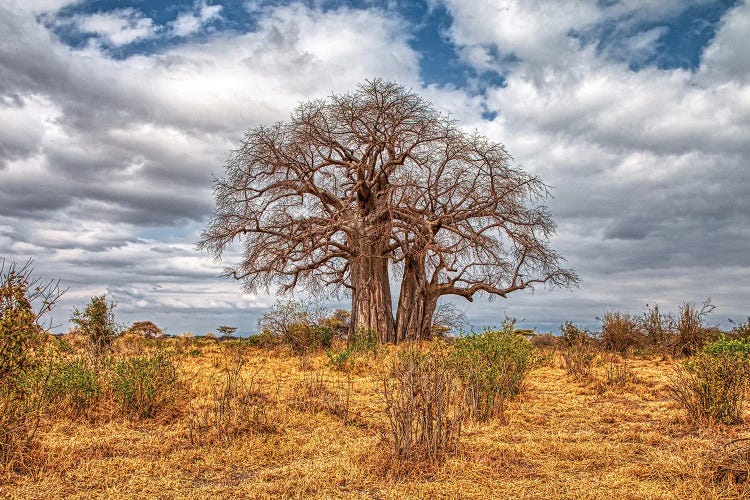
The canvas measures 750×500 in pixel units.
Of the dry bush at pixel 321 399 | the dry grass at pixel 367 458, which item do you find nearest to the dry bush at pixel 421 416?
the dry grass at pixel 367 458

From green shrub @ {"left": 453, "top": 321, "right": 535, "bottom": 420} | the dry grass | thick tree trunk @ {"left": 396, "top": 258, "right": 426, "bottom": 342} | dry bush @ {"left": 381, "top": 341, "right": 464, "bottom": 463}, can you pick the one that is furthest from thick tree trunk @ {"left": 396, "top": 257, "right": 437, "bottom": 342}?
dry bush @ {"left": 381, "top": 341, "right": 464, "bottom": 463}

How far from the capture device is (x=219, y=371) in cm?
1145

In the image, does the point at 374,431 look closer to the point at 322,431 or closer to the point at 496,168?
the point at 322,431

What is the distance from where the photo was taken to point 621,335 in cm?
1580

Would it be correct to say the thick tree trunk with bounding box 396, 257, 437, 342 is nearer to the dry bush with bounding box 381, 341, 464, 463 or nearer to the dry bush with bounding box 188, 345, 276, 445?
the dry bush with bounding box 188, 345, 276, 445

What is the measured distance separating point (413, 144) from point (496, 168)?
8.10ft

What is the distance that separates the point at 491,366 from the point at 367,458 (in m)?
3.08

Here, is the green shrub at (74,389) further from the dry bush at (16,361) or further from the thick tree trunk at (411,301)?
the thick tree trunk at (411,301)

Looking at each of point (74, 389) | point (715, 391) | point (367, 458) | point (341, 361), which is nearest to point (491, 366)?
point (715, 391)

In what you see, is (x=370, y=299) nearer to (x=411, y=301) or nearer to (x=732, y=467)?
(x=411, y=301)

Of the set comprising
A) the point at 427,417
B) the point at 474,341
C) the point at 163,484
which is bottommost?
the point at 163,484

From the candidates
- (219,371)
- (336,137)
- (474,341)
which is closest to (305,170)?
(336,137)

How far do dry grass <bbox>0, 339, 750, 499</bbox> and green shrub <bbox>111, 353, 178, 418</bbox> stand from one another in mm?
246

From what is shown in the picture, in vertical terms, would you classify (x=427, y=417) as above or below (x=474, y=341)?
below
